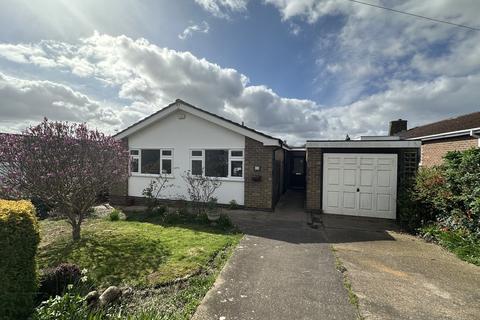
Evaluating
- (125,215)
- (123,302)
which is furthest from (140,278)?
(125,215)

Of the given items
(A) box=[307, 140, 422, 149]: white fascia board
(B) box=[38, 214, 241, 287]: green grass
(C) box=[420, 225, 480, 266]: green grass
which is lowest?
(B) box=[38, 214, 241, 287]: green grass

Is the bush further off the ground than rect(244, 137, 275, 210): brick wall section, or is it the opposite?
rect(244, 137, 275, 210): brick wall section

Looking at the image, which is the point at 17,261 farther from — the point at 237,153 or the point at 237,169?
the point at 237,153

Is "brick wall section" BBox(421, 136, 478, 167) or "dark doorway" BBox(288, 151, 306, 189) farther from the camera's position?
"dark doorway" BBox(288, 151, 306, 189)

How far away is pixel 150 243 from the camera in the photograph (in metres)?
6.07

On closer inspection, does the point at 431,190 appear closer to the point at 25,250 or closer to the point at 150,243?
the point at 150,243

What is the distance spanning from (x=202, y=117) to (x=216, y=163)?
216cm

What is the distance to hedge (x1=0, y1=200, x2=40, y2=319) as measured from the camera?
273cm

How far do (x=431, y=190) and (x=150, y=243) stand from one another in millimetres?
8530

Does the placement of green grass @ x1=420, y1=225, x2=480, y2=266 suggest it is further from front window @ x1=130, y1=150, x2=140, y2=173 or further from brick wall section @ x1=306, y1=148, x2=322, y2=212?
front window @ x1=130, y1=150, x2=140, y2=173

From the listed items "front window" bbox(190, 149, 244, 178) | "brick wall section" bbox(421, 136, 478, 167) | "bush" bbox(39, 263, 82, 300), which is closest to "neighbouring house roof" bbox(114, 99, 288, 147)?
"front window" bbox(190, 149, 244, 178)

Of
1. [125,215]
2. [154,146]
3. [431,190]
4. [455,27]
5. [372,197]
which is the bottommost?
[125,215]

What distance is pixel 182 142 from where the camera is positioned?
1107 centimetres

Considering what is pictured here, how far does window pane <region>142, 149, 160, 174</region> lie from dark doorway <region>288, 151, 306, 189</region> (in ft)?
34.7
